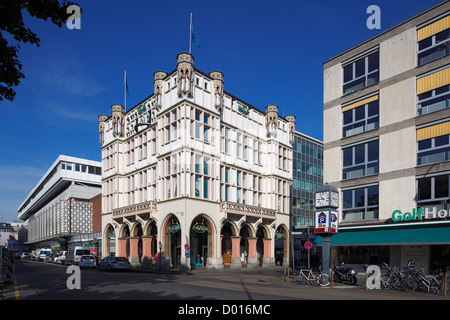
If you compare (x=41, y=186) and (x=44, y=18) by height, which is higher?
(x=44, y=18)

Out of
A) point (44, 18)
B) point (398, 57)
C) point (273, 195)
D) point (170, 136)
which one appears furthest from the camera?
point (273, 195)

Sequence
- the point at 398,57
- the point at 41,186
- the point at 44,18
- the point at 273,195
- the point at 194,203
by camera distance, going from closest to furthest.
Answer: the point at 44,18 → the point at 398,57 → the point at 194,203 → the point at 273,195 → the point at 41,186

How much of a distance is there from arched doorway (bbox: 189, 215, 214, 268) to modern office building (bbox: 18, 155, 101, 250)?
33953 mm

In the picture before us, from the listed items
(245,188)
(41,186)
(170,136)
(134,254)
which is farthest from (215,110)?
(41,186)

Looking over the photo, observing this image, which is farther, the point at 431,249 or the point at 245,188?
the point at 245,188

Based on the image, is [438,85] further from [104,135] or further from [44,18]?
[104,135]

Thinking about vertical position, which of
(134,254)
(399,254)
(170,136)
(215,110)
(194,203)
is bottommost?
(134,254)

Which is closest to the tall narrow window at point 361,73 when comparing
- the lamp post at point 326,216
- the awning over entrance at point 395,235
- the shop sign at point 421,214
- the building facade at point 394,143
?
the building facade at point 394,143

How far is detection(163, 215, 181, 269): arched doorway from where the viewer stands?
38.5m

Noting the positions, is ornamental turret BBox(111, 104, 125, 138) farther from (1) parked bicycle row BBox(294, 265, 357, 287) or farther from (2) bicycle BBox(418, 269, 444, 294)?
(2) bicycle BBox(418, 269, 444, 294)

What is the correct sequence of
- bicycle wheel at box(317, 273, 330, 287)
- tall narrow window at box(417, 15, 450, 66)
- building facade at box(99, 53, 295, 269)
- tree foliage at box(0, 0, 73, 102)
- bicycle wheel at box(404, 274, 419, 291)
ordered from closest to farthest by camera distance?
1. tree foliage at box(0, 0, 73, 102)
2. bicycle wheel at box(404, 274, 419, 291)
3. bicycle wheel at box(317, 273, 330, 287)
4. tall narrow window at box(417, 15, 450, 66)
5. building facade at box(99, 53, 295, 269)

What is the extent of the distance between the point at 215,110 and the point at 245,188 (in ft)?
31.4

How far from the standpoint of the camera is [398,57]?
89.7 feet

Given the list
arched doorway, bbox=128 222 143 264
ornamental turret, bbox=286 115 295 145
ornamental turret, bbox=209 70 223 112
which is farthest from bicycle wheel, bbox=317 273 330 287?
ornamental turret, bbox=286 115 295 145
